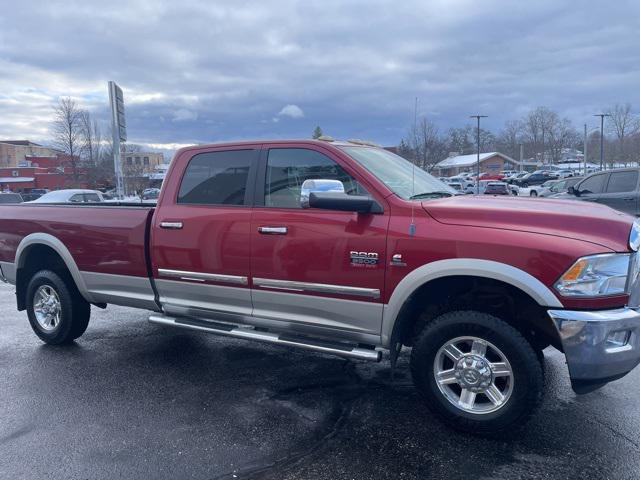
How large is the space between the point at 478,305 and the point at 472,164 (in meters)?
92.3

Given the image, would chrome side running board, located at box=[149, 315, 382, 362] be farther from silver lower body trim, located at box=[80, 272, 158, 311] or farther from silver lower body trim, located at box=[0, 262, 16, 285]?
silver lower body trim, located at box=[0, 262, 16, 285]

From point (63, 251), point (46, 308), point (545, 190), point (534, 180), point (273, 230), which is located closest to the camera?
point (273, 230)

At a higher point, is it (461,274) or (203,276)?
(461,274)

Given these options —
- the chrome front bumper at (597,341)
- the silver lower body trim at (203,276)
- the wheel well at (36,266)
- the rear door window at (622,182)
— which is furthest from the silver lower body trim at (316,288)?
the rear door window at (622,182)

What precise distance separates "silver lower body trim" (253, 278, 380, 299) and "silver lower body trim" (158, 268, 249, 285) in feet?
0.55

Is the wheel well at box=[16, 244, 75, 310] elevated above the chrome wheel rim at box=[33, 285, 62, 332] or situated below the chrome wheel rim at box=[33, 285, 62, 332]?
above

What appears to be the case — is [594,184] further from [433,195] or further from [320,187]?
[320,187]

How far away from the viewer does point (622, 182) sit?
39.7ft

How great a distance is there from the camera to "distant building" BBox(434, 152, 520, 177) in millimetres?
90062

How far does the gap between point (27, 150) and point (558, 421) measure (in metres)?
115

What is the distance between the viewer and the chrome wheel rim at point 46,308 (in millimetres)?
5914

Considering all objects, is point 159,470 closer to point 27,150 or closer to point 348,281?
point 348,281

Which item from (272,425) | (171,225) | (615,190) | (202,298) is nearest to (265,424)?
(272,425)

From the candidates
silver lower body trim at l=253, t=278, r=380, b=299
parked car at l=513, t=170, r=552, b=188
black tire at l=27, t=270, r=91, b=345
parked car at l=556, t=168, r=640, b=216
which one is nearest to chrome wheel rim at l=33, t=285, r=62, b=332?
black tire at l=27, t=270, r=91, b=345
